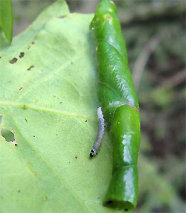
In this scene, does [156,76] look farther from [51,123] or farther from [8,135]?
[8,135]

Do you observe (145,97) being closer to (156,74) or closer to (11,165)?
(156,74)

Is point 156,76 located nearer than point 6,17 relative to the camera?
No

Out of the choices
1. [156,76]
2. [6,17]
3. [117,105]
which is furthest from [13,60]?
[156,76]

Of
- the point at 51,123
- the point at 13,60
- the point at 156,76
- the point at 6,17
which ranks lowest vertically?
the point at 156,76

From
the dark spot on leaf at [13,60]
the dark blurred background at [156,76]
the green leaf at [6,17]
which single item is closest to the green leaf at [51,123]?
the dark spot on leaf at [13,60]

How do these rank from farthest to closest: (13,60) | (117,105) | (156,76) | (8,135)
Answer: (156,76) < (13,60) < (117,105) < (8,135)

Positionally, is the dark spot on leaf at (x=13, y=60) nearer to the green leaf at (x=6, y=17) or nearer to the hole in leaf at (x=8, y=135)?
the green leaf at (x=6, y=17)

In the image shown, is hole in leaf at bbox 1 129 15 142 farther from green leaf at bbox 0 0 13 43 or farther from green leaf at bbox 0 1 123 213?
green leaf at bbox 0 0 13 43

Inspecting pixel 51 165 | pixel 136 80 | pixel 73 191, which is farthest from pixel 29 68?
pixel 136 80

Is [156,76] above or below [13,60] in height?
below
